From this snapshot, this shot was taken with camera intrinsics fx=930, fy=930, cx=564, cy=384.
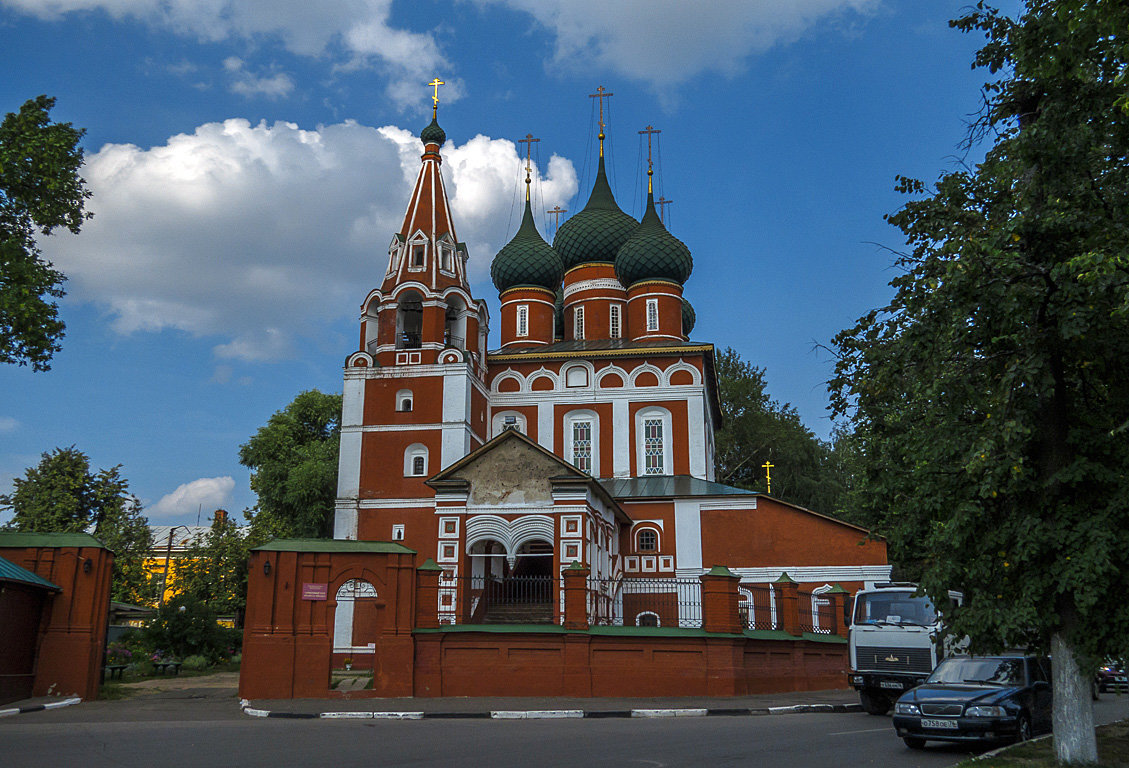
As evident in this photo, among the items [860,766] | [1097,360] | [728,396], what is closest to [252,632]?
[860,766]

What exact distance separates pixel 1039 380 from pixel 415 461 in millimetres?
21616

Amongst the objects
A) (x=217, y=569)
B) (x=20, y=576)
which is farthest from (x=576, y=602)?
(x=217, y=569)

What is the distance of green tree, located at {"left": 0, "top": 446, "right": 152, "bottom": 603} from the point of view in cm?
3309

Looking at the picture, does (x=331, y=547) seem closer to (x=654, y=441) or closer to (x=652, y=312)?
(x=654, y=441)

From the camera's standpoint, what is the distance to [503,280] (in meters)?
36.9

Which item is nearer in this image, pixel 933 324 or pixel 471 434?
pixel 933 324

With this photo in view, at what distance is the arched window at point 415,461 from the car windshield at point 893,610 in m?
15.5

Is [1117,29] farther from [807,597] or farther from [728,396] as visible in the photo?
[728,396]

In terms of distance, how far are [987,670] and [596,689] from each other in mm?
7161

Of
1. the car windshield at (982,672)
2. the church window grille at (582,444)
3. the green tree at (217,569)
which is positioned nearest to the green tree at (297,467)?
the green tree at (217,569)

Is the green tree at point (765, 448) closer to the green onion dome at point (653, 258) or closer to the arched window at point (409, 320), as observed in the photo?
the green onion dome at point (653, 258)

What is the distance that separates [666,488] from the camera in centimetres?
2995

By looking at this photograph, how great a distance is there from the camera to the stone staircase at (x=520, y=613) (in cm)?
2127

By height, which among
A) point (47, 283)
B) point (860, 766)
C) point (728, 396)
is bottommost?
point (860, 766)
